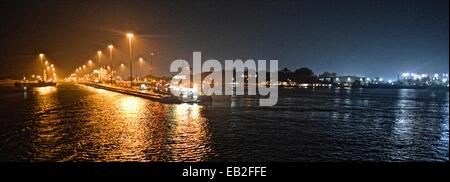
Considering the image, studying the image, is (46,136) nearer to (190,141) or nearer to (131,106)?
(190,141)

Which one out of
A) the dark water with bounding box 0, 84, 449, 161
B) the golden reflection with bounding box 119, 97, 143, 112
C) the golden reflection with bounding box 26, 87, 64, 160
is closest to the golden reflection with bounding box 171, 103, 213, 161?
the dark water with bounding box 0, 84, 449, 161

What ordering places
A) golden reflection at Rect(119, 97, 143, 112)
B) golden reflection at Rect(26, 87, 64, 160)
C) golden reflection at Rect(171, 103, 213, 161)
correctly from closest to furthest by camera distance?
golden reflection at Rect(171, 103, 213, 161), golden reflection at Rect(26, 87, 64, 160), golden reflection at Rect(119, 97, 143, 112)

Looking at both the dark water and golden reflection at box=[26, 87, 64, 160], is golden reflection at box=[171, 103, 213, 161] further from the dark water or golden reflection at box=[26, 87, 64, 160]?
golden reflection at box=[26, 87, 64, 160]

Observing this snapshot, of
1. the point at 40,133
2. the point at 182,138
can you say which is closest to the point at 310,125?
the point at 182,138

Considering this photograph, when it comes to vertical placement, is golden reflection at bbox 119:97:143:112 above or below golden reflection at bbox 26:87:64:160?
above

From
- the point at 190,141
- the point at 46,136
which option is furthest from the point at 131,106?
the point at 190,141

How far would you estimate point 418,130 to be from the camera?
17.4 meters

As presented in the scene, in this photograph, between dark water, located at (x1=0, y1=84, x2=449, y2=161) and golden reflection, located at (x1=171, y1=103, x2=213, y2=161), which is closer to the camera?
golden reflection, located at (x1=171, y1=103, x2=213, y2=161)

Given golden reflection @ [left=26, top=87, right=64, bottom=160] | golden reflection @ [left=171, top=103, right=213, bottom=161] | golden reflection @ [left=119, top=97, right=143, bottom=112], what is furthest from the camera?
Answer: golden reflection @ [left=119, top=97, right=143, bottom=112]

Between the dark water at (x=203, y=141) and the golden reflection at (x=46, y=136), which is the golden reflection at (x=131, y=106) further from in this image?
the dark water at (x=203, y=141)

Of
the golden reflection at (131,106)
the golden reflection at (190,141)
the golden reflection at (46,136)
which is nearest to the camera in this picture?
the golden reflection at (190,141)

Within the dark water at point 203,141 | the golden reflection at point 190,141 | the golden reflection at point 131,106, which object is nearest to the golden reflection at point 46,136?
the dark water at point 203,141
